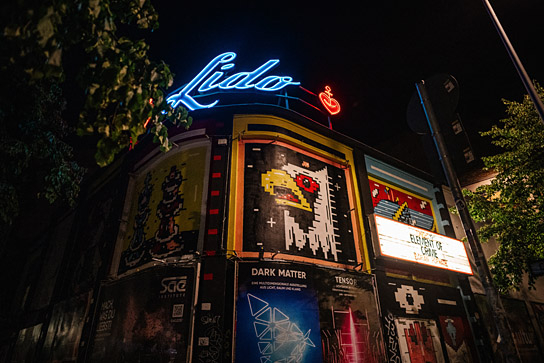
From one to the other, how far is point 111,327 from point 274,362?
5436 mm

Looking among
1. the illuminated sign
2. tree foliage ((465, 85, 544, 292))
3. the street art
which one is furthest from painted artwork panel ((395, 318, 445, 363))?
tree foliage ((465, 85, 544, 292))

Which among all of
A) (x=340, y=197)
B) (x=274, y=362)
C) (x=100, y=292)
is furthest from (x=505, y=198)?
(x=100, y=292)

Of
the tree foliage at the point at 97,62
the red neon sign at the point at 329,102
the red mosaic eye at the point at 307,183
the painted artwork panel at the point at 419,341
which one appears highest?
the red neon sign at the point at 329,102

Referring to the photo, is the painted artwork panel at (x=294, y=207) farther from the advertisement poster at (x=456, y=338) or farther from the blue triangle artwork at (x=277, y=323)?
the advertisement poster at (x=456, y=338)

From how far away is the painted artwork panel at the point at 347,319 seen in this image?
789 centimetres

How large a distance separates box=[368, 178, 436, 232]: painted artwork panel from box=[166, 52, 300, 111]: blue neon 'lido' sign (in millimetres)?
5501

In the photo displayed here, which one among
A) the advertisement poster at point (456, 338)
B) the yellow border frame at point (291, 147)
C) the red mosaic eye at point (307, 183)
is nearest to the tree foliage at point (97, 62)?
the yellow border frame at point (291, 147)

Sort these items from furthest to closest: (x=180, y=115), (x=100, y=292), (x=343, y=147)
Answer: (x=343, y=147) < (x=100, y=292) < (x=180, y=115)

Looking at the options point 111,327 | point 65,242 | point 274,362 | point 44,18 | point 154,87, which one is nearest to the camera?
point 44,18

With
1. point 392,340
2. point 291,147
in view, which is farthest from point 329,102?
point 392,340

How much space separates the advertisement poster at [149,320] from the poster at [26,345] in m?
7.53

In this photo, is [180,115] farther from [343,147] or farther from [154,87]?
[343,147]

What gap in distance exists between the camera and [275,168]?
9.48m

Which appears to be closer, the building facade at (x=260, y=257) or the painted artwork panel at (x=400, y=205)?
the building facade at (x=260, y=257)
